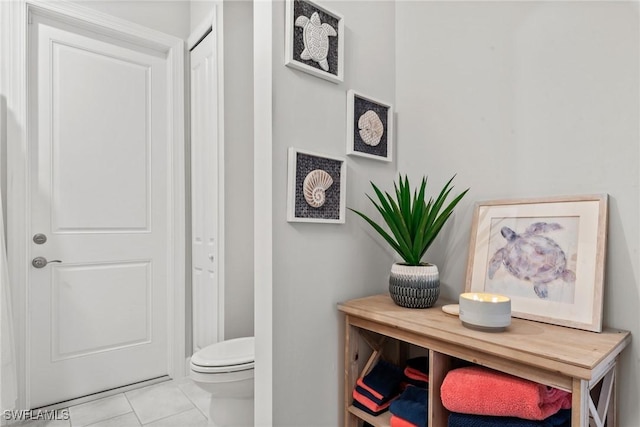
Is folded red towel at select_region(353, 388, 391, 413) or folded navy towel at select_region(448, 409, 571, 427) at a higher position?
folded navy towel at select_region(448, 409, 571, 427)

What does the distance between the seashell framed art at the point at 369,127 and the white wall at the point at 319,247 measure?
3 cm

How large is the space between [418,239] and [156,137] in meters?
1.92

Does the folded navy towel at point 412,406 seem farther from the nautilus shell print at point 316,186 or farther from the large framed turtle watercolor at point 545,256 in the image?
the nautilus shell print at point 316,186

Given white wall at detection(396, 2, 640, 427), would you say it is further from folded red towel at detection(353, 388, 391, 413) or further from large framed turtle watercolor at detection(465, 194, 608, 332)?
folded red towel at detection(353, 388, 391, 413)

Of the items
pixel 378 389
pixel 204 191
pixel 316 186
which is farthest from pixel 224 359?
pixel 204 191

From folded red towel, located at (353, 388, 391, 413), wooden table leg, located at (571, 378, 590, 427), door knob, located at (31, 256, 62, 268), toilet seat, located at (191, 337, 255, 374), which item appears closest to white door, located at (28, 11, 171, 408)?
door knob, located at (31, 256, 62, 268)

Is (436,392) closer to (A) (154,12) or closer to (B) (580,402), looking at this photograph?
(B) (580,402)

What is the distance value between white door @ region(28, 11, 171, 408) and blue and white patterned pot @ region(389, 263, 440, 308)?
1747 millimetres

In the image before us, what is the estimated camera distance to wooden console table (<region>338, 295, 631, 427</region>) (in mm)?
799

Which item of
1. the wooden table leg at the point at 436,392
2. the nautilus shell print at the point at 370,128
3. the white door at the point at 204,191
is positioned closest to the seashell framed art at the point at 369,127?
the nautilus shell print at the point at 370,128

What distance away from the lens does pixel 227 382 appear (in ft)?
5.08

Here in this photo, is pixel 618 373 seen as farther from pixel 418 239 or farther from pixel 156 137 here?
pixel 156 137

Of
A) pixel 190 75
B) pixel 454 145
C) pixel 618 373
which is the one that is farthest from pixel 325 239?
pixel 190 75

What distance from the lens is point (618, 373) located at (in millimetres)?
1041
